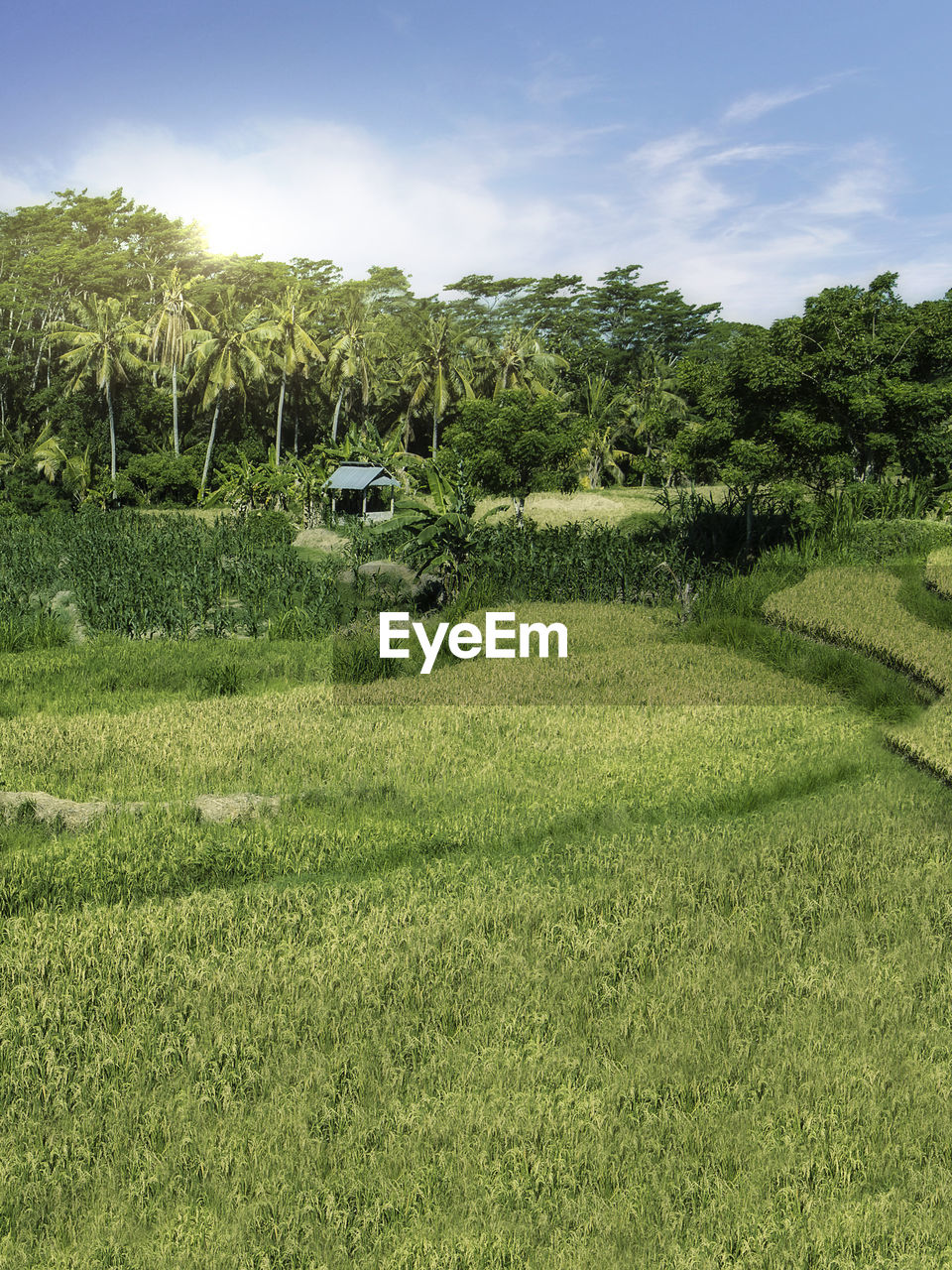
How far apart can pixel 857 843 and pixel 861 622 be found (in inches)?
211

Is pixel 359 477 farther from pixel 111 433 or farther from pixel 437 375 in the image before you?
pixel 111 433

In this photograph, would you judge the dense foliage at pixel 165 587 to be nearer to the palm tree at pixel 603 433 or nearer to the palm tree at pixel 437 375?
the palm tree at pixel 437 375

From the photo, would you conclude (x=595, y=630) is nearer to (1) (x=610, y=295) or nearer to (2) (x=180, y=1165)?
(2) (x=180, y=1165)

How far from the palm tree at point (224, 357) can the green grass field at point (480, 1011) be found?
3241cm

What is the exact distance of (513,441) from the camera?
22.4 metres

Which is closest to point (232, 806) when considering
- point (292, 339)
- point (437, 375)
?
point (292, 339)

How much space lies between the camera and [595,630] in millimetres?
11867

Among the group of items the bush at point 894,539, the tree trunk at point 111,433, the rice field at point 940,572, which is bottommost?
the rice field at point 940,572

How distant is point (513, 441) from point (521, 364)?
18043 mm

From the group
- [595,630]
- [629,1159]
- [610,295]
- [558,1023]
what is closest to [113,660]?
[595,630]

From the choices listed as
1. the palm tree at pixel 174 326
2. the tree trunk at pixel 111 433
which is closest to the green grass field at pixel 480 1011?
the tree trunk at pixel 111 433

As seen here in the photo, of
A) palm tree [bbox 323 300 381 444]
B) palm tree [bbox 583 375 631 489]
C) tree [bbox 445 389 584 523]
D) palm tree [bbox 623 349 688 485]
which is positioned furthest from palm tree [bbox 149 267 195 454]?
tree [bbox 445 389 584 523]

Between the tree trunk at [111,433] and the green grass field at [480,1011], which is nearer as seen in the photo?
the green grass field at [480,1011]

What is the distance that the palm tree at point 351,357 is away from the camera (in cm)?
3744
